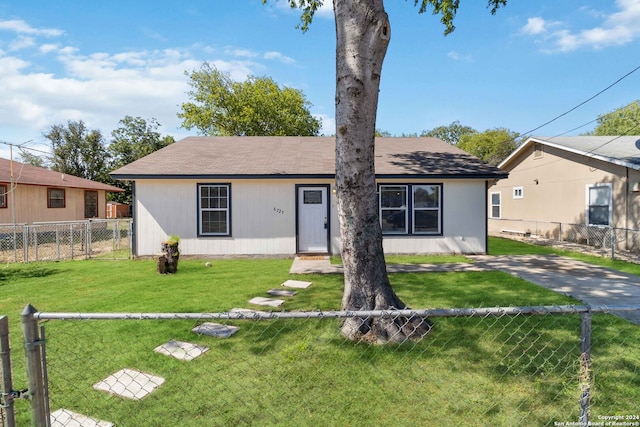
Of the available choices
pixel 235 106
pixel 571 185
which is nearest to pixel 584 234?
pixel 571 185

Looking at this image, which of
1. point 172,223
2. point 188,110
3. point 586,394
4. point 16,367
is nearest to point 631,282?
point 586,394

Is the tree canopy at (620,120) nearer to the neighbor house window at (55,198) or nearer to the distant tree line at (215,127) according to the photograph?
the distant tree line at (215,127)

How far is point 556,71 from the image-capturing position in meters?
18.4

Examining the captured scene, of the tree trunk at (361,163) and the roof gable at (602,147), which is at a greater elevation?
the roof gable at (602,147)

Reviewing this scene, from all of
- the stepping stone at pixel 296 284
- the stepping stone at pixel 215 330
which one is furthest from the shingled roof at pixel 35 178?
the stepping stone at pixel 215 330

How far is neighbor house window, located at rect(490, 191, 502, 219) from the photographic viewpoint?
19.5 m

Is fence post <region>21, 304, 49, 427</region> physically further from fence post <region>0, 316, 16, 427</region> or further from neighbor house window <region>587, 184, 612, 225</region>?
neighbor house window <region>587, 184, 612, 225</region>

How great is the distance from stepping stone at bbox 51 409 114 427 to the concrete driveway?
21.2 ft

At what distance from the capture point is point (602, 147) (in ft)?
43.3

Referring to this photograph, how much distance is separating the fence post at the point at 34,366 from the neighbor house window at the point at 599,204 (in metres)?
15.7

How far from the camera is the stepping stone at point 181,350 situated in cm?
372

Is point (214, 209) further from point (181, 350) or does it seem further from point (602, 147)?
point (602, 147)

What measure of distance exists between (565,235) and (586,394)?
14.8 meters

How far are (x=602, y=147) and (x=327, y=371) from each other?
50.8 feet
